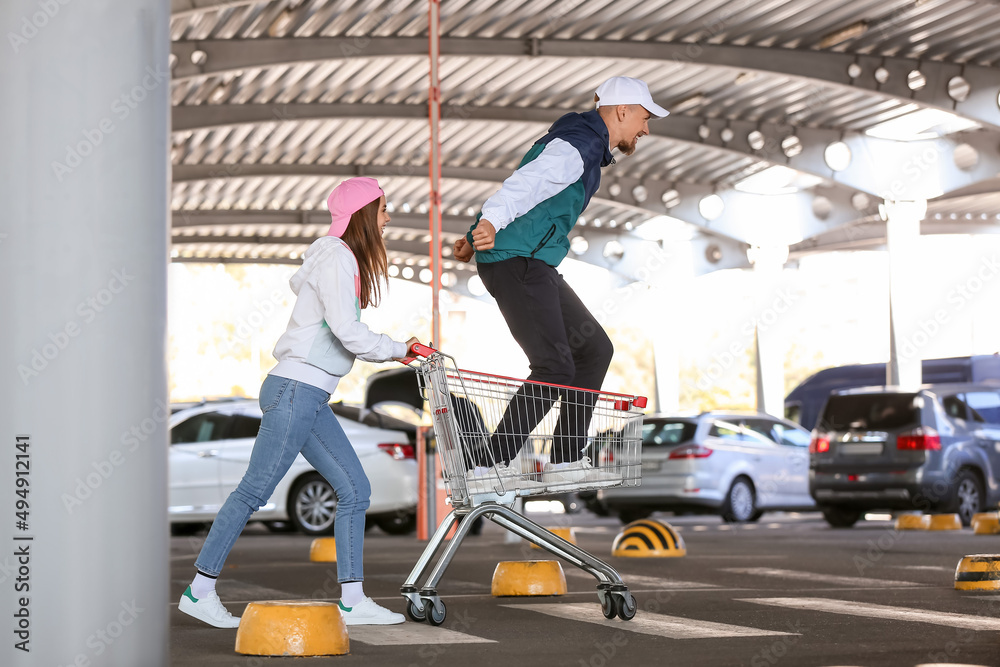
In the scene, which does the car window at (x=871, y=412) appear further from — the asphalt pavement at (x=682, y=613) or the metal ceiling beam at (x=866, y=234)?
the metal ceiling beam at (x=866, y=234)

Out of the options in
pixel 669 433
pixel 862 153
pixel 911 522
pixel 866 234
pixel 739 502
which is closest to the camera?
pixel 911 522

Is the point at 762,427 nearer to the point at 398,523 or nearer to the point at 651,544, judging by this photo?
the point at 398,523

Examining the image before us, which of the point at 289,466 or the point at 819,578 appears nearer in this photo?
the point at 289,466

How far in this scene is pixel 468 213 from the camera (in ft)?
115

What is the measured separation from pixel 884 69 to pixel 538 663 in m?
18.4

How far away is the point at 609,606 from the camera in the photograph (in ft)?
18.6

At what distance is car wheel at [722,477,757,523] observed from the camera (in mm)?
17688

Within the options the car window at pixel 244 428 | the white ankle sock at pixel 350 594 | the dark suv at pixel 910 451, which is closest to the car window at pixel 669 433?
the dark suv at pixel 910 451

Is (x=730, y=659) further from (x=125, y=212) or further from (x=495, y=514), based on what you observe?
(x=125, y=212)

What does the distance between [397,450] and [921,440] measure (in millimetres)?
6553

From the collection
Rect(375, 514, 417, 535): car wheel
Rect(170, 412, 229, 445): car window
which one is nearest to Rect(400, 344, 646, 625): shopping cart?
Rect(170, 412, 229, 445): car window

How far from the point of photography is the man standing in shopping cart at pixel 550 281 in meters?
5.29

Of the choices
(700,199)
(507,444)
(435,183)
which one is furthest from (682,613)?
(700,199)

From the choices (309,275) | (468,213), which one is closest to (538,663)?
(309,275)
